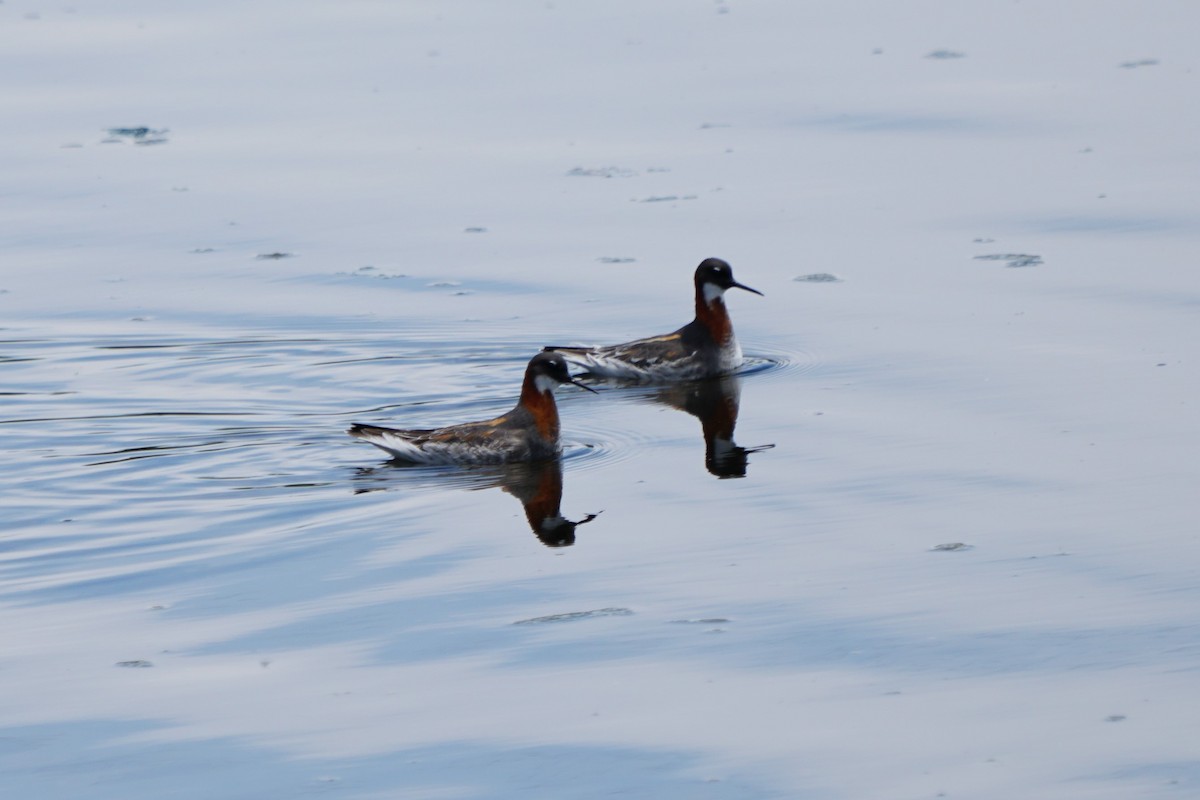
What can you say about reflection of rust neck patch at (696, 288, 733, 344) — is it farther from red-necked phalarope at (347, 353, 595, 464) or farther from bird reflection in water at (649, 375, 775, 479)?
red-necked phalarope at (347, 353, 595, 464)

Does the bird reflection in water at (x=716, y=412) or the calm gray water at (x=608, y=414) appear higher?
the calm gray water at (x=608, y=414)

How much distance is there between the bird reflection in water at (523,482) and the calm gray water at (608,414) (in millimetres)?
55

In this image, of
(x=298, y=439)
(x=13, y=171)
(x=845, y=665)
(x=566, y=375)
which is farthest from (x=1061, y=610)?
(x=13, y=171)

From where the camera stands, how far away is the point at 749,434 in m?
13.2

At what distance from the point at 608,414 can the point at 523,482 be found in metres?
2.03

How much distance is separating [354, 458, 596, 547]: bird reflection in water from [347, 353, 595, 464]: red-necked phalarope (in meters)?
0.09

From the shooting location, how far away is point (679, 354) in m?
15.4

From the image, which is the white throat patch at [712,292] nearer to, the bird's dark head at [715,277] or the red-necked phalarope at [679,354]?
the bird's dark head at [715,277]

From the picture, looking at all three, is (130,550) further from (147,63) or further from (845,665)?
(147,63)

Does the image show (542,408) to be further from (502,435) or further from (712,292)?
(712,292)

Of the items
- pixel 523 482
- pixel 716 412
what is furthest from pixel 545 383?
pixel 716 412

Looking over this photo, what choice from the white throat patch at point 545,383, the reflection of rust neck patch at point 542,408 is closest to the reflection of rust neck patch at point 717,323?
the white throat patch at point 545,383

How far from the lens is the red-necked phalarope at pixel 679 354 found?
15.0m

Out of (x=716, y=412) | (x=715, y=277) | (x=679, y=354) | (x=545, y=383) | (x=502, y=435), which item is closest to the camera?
(x=502, y=435)
